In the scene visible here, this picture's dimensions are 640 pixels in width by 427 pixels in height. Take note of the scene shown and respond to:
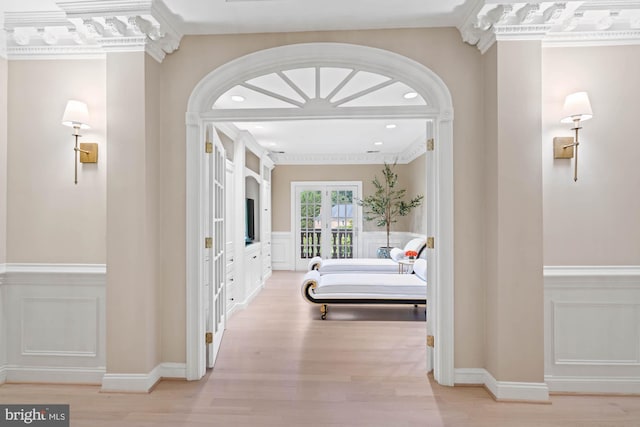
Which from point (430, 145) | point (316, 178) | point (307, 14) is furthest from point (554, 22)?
point (316, 178)

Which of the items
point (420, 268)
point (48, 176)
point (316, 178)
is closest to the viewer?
point (48, 176)

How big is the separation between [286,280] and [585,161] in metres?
5.44

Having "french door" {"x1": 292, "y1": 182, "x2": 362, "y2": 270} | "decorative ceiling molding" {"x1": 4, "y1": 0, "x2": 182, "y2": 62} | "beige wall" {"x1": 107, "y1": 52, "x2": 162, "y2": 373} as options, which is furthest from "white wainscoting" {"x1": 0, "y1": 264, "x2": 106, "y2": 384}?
"french door" {"x1": 292, "y1": 182, "x2": 362, "y2": 270}

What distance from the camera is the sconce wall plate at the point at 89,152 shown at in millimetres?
2594

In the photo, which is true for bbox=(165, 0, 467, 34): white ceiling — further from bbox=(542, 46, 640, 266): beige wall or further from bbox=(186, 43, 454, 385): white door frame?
bbox=(542, 46, 640, 266): beige wall

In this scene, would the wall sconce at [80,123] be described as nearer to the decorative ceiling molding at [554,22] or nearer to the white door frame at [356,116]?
the white door frame at [356,116]

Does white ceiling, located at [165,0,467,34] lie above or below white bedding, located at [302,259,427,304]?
above

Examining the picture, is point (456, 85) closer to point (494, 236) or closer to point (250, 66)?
point (494, 236)

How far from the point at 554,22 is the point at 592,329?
7.04 ft

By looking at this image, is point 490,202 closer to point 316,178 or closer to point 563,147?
point 563,147

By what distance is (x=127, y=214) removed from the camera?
2459mm

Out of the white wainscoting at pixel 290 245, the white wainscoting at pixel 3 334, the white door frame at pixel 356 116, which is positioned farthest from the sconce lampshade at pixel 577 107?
the white wainscoting at pixel 290 245

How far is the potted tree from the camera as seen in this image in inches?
305

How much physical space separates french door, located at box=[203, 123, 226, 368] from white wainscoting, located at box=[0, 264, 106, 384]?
755 mm
